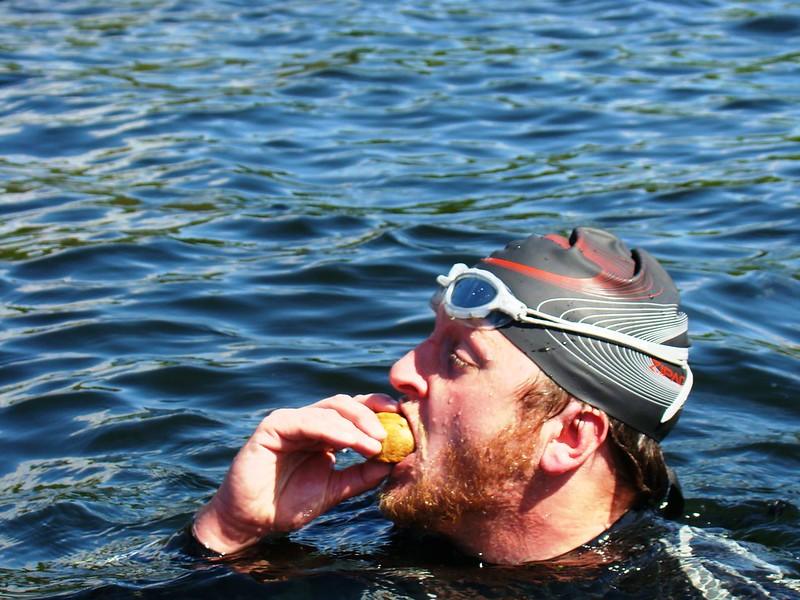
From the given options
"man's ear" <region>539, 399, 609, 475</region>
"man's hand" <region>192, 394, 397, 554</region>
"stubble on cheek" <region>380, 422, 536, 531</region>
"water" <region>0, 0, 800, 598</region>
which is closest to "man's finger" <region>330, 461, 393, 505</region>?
"man's hand" <region>192, 394, 397, 554</region>

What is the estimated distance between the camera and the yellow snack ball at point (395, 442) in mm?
4277

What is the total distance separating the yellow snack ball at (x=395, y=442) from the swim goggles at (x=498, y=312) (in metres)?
0.38

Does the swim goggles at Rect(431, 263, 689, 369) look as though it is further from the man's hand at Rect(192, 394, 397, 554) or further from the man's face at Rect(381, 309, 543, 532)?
the man's hand at Rect(192, 394, 397, 554)

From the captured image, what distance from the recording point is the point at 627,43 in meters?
15.0

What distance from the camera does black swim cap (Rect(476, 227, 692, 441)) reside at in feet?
14.1

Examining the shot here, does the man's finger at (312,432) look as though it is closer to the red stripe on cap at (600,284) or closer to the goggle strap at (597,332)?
the goggle strap at (597,332)

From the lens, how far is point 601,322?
14.2 ft

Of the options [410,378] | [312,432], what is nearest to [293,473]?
[312,432]

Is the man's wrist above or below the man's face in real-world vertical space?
below

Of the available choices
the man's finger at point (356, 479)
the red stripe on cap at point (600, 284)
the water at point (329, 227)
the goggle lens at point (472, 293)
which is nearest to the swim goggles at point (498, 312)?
the goggle lens at point (472, 293)

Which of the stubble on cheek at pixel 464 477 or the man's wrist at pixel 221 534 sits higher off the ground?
the stubble on cheek at pixel 464 477

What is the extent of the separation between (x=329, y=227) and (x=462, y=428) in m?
5.25

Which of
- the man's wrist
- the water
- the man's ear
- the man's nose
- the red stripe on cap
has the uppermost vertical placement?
the red stripe on cap

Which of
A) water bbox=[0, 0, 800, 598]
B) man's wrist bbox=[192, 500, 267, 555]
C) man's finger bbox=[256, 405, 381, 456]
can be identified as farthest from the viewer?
water bbox=[0, 0, 800, 598]
